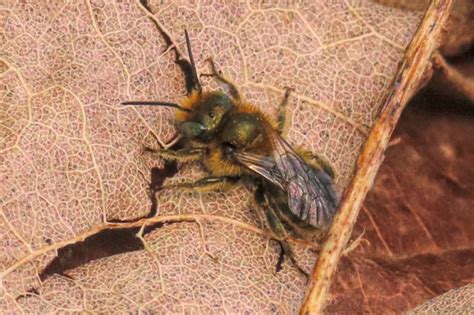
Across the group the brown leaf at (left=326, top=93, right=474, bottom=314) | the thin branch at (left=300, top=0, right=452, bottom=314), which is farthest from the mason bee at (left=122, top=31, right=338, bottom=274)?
the brown leaf at (left=326, top=93, right=474, bottom=314)

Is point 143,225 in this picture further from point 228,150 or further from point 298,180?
point 298,180

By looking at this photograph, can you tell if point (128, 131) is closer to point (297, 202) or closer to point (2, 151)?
point (2, 151)

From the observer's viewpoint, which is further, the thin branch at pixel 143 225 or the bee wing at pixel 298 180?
the bee wing at pixel 298 180

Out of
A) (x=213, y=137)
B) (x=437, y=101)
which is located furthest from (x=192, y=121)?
(x=437, y=101)

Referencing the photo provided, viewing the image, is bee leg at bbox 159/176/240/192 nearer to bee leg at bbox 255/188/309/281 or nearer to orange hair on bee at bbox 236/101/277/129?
bee leg at bbox 255/188/309/281

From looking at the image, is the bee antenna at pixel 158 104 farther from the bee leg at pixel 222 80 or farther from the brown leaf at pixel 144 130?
the bee leg at pixel 222 80

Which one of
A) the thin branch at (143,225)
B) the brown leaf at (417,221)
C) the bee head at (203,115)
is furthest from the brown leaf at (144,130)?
the brown leaf at (417,221)

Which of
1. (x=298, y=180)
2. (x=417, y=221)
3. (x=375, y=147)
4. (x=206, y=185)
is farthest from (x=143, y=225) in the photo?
(x=417, y=221)
